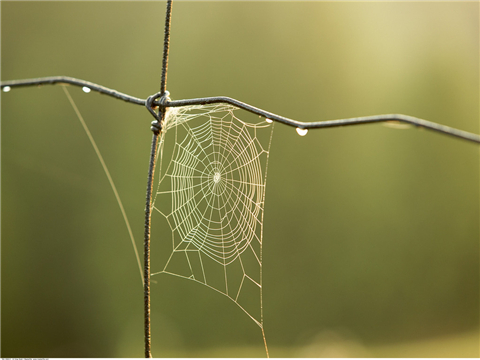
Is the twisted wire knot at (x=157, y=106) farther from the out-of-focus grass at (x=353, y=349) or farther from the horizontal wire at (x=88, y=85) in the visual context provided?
the out-of-focus grass at (x=353, y=349)

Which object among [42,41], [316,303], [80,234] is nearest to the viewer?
[42,41]

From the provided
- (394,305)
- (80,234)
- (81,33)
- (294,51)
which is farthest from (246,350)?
(81,33)

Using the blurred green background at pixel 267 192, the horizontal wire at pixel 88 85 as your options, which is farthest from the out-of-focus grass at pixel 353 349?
the horizontal wire at pixel 88 85

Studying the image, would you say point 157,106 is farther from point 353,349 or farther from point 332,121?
point 353,349

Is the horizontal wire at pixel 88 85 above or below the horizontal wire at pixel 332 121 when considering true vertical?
above

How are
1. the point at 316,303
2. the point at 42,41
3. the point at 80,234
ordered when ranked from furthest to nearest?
the point at 316,303
the point at 80,234
the point at 42,41

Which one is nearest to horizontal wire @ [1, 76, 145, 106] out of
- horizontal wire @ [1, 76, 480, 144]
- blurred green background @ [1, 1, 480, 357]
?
horizontal wire @ [1, 76, 480, 144]

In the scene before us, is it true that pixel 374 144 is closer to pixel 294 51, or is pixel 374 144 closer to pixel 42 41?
pixel 294 51

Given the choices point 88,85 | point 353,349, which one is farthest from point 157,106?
point 353,349
